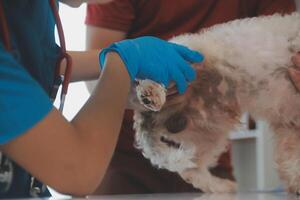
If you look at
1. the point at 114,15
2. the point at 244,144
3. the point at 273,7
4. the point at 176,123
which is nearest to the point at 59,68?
the point at 176,123

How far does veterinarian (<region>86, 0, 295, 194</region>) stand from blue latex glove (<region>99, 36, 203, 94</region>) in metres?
0.33

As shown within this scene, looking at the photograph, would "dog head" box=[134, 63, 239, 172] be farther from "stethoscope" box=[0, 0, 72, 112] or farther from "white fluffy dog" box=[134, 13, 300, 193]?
"stethoscope" box=[0, 0, 72, 112]

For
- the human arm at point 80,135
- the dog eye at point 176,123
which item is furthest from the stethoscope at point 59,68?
the dog eye at point 176,123

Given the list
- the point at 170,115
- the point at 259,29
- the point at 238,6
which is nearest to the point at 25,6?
the point at 170,115

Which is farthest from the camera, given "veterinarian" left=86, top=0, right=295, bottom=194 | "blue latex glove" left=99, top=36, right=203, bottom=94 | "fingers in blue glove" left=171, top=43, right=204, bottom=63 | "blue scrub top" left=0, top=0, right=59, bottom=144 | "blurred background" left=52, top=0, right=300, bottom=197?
"blurred background" left=52, top=0, right=300, bottom=197

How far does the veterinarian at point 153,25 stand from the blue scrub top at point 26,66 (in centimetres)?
38

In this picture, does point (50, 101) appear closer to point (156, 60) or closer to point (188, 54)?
point (156, 60)

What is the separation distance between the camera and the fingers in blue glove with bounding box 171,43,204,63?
1069mm

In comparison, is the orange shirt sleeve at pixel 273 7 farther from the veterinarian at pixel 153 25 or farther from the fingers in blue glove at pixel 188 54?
the fingers in blue glove at pixel 188 54

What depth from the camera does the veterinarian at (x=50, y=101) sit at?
2.57 ft

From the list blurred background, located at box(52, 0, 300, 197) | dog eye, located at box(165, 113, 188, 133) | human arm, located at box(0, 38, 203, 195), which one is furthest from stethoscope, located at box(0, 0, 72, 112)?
blurred background, located at box(52, 0, 300, 197)

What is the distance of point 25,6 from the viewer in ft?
3.13

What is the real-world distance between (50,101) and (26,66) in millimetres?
156

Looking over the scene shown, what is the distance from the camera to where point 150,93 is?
3.22ft
